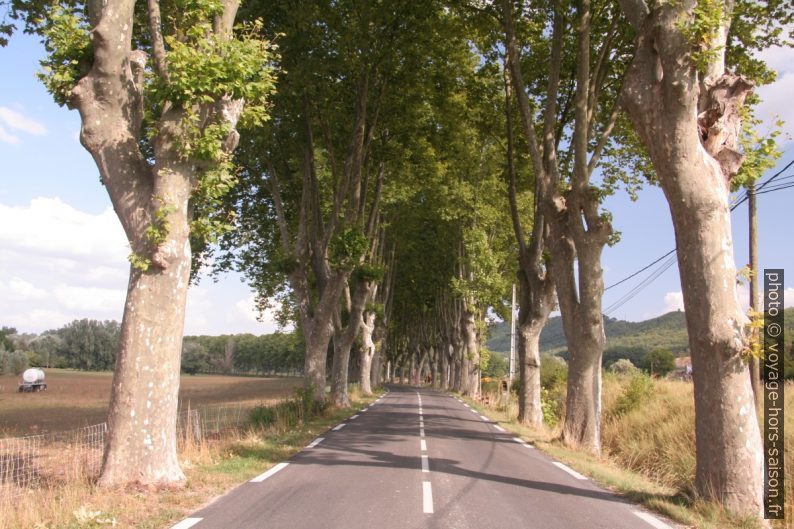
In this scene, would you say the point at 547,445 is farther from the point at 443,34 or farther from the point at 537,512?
the point at 443,34

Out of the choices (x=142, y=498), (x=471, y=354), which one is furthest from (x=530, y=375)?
(x=471, y=354)

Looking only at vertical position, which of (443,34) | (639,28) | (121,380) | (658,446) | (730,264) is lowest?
(658,446)

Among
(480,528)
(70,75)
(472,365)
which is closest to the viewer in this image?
(480,528)

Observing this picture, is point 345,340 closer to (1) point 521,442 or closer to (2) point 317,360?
(2) point 317,360

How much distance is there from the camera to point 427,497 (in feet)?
25.5

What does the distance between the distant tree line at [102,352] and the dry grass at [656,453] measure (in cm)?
6130

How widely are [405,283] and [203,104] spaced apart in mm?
42137

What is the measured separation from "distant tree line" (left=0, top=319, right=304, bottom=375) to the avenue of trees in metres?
58.7

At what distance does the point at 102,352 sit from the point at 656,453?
126 metres

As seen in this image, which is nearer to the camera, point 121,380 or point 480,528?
point 480,528

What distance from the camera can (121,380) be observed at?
7.81m

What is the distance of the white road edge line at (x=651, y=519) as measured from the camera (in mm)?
6742

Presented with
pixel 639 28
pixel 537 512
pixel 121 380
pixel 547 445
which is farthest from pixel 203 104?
pixel 547 445

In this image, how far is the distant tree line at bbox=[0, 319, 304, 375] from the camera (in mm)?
97525
